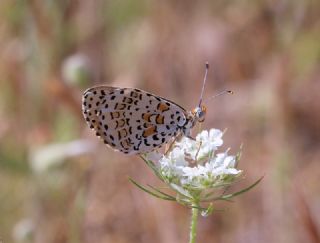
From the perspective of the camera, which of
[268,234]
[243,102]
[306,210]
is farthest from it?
[243,102]

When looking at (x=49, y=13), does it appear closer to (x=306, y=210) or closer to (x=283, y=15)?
(x=283, y=15)

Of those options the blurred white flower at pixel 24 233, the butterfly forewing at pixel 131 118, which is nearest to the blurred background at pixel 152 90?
the blurred white flower at pixel 24 233

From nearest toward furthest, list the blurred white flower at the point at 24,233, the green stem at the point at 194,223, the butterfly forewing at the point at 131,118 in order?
the green stem at the point at 194,223
the butterfly forewing at the point at 131,118
the blurred white flower at the point at 24,233

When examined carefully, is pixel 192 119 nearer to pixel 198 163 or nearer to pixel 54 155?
pixel 198 163

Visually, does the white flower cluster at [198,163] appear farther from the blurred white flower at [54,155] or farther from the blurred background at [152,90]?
the blurred white flower at [54,155]

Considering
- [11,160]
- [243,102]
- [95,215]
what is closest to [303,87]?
[243,102]
